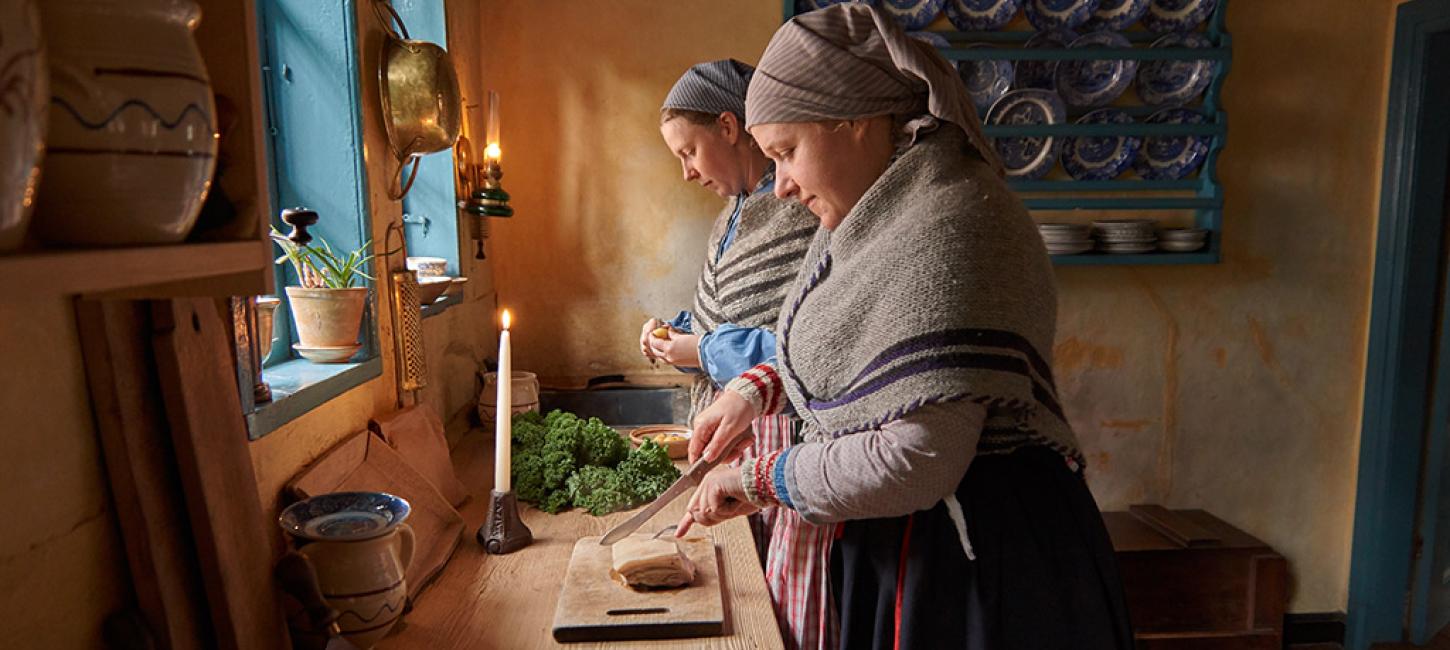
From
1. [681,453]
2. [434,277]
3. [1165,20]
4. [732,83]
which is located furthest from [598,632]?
[1165,20]

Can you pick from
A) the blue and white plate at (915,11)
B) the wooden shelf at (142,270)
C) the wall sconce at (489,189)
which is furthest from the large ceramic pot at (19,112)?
the blue and white plate at (915,11)

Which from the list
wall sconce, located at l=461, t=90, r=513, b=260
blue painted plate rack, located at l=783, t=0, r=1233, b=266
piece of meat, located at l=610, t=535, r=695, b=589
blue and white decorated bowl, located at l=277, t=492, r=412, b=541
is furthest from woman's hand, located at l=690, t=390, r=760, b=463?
blue painted plate rack, located at l=783, t=0, r=1233, b=266

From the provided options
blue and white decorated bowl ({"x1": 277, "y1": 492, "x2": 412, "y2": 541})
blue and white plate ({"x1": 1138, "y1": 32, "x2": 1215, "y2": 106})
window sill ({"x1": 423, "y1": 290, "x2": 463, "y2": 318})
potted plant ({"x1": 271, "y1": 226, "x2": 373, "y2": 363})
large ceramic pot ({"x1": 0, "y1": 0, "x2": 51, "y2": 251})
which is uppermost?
blue and white plate ({"x1": 1138, "y1": 32, "x2": 1215, "y2": 106})

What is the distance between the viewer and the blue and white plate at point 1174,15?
2.86 metres

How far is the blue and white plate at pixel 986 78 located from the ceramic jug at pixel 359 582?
2435 millimetres

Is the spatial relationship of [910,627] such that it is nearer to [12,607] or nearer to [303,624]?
[303,624]

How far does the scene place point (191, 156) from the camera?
19.0 inches

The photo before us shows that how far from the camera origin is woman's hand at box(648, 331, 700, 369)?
1.83m

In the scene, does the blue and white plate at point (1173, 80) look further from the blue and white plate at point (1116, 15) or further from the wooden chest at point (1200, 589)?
the wooden chest at point (1200, 589)

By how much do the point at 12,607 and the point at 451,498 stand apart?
97 cm

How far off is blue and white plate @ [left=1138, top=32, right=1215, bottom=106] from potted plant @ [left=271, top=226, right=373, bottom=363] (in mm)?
2646

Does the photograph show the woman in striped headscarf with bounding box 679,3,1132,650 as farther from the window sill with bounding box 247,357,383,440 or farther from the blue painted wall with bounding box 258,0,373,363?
the blue painted wall with bounding box 258,0,373,363

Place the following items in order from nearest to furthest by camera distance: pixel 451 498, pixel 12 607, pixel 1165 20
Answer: pixel 12 607
pixel 451 498
pixel 1165 20

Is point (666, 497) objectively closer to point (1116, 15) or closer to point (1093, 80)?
point (1093, 80)
